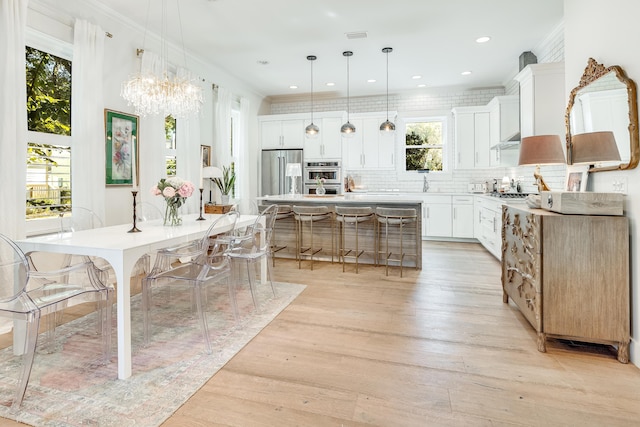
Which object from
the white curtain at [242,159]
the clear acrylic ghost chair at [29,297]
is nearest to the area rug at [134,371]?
the clear acrylic ghost chair at [29,297]

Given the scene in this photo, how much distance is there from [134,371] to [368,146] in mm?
6212

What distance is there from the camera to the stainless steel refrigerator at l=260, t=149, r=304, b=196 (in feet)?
24.2

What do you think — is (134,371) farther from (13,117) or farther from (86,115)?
(86,115)

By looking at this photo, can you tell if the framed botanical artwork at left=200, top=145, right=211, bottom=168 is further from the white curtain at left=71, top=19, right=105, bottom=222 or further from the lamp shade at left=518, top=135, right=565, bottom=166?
the lamp shade at left=518, top=135, right=565, bottom=166

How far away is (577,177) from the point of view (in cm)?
287

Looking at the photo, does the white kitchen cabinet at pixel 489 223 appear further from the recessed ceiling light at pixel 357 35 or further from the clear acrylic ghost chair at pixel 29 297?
the clear acrylic ghost chair at pixel 29 297

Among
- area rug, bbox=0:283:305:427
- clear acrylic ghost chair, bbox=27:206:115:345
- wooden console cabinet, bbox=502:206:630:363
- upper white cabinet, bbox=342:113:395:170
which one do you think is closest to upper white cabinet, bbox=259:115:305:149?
upper white cabinet, bbox=342:113:395:170

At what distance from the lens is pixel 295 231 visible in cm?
532

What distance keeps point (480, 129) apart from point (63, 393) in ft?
23.4

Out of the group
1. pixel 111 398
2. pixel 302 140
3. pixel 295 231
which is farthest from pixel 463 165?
pixel 111 398

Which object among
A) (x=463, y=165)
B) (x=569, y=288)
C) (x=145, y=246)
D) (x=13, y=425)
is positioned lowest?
(x=13, y=425)

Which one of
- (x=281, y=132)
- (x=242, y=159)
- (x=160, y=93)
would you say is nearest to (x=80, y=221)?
(x=160, y=93)

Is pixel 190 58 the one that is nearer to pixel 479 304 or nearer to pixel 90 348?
pixel 90 348

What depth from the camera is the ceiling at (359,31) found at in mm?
3896
